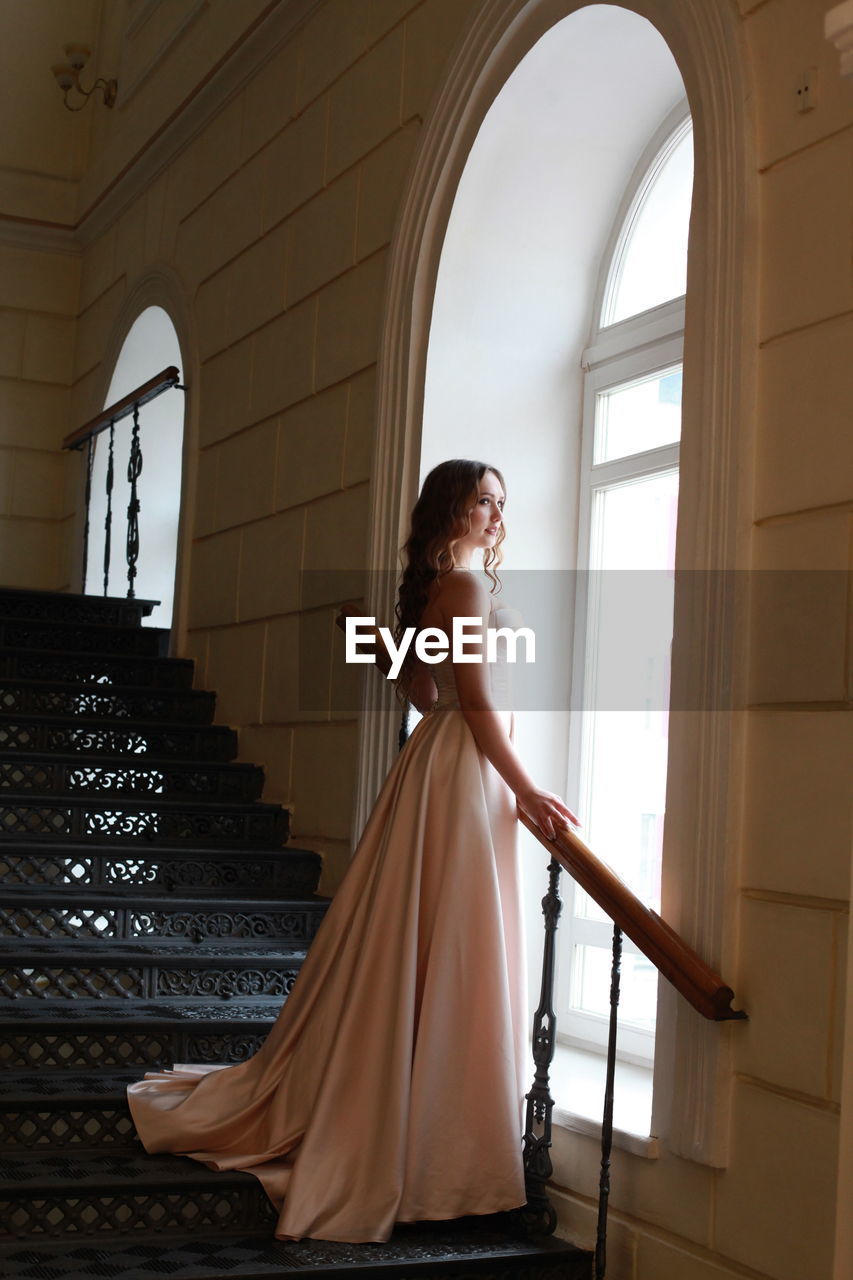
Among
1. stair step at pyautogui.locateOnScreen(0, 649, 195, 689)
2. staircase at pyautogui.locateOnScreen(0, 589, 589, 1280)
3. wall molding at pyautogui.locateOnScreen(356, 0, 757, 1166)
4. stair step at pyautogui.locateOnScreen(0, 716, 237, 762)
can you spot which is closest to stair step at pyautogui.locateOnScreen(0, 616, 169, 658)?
staircase at pyautogui.locateOnScreen(0, 589, 589, 1280)

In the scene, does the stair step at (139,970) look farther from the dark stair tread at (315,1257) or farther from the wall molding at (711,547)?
the wall molding at (711,547)

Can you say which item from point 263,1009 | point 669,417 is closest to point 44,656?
point 263,1009

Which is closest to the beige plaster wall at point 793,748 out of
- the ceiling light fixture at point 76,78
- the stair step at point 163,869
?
A: the stair step at point 163,869

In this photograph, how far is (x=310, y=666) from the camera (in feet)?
16.6

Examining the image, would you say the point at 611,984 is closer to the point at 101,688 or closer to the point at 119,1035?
the point at 119,1035

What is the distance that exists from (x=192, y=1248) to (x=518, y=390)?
8.88 ft

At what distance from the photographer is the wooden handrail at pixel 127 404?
21.4ft

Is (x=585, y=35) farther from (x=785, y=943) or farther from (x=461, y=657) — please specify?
(x=785, y=943)

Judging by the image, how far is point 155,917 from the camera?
4367 mm

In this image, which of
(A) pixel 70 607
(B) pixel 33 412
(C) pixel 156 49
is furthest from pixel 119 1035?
(B) pixel 33 412

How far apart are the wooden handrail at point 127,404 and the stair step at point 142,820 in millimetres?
2183

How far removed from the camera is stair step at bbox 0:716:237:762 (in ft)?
17.2

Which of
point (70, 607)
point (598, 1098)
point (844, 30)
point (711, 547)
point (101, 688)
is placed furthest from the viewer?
point (70, 607)

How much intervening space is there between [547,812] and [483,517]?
0.79 m
